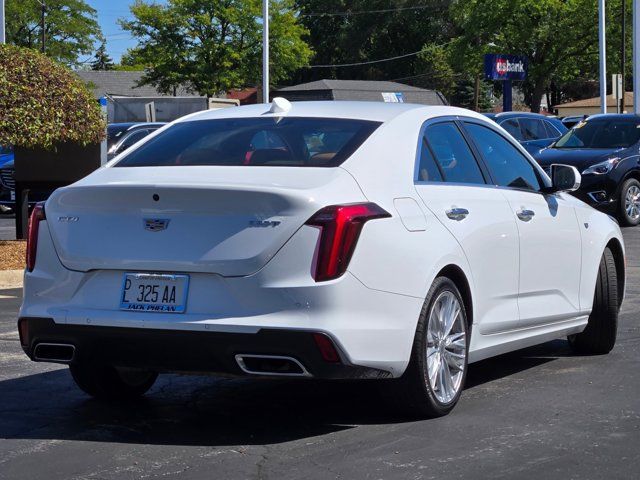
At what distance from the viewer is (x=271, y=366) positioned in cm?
548

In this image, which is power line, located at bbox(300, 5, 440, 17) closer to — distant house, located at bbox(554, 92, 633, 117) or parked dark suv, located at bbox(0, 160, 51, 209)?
distant house, located at bbox(554, 92, 633, 117)

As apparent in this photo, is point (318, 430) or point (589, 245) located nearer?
point (318, 430)

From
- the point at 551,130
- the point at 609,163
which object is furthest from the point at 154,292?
the point at 551,130

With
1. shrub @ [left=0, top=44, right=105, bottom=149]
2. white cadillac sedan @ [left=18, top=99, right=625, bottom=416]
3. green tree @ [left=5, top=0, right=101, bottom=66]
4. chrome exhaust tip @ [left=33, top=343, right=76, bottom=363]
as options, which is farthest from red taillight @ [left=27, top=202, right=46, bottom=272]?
green tree @ [left=5, top=0, right=101, bottom=66]

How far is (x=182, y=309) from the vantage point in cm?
548

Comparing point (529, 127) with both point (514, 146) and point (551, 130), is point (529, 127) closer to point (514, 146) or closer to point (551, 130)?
point (551, 130)

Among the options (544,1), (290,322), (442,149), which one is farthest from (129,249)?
(544,1)

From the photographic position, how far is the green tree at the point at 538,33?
57375 millimetres

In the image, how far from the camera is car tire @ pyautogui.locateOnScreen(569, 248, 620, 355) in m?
8.02

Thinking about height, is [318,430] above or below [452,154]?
below

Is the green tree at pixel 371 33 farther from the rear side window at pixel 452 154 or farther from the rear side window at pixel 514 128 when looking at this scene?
the rear side window at pixel 452 154

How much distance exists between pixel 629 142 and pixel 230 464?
591 inches

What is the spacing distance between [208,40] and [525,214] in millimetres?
58426

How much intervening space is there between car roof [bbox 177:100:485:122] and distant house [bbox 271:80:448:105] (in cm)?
4271
